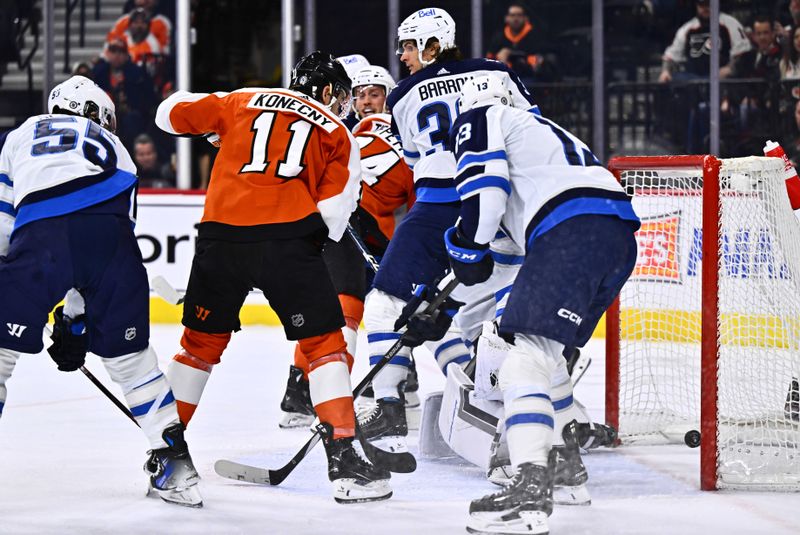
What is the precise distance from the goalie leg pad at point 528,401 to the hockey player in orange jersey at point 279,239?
0.44 metres

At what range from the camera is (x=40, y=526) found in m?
2.67

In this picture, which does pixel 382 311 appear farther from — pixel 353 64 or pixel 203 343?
pixel 353 64

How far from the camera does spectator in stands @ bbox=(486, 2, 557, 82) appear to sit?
274 inches

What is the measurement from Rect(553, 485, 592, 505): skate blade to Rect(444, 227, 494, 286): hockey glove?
529mm

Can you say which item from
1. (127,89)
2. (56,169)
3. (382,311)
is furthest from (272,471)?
(127,89)

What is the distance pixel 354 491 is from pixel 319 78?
1.01 m

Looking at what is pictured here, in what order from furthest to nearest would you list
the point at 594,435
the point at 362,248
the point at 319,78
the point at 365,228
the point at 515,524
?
the point at 365,228, the point at 362,248, the point at 594,435, the point at 319,78, the point at 515,524

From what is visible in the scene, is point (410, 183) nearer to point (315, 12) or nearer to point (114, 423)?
point (114, 423)

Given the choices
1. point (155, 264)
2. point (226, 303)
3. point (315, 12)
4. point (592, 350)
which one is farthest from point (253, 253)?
point (315, 12)

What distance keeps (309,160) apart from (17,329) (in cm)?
76

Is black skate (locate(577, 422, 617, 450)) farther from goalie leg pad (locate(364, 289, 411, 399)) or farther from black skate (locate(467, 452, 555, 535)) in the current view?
black skate (locate(467, 452, 555, 535))

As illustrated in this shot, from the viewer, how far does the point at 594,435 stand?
3.55m

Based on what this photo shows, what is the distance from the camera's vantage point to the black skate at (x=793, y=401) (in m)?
3.36

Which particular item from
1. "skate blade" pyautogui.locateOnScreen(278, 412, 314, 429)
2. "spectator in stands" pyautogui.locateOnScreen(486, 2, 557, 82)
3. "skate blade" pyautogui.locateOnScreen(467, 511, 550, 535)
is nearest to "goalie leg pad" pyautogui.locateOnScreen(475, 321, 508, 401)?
"skate blade" pyautogui.locateOnScreen(467, 511, 550, 535)
